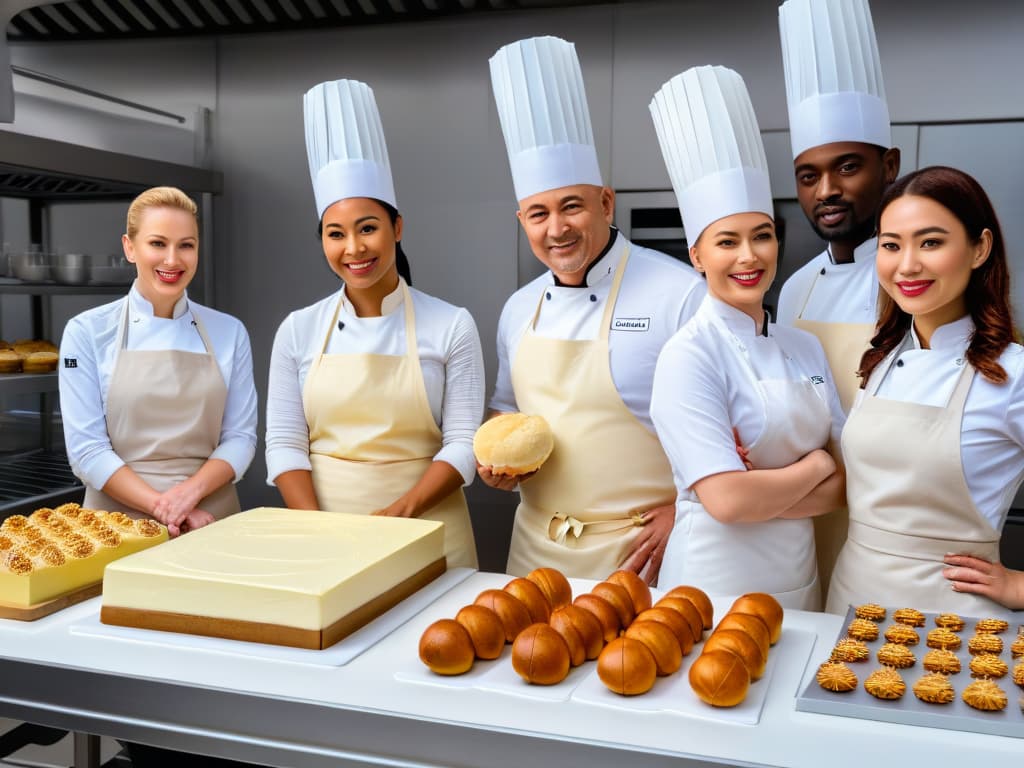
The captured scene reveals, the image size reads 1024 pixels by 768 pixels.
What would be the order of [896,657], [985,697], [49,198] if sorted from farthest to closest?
[49,198] → [896,657] → [985,697]

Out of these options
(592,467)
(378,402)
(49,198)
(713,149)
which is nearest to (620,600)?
(592,467)

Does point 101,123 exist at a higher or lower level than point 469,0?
lower

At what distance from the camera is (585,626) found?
1100 millimetres

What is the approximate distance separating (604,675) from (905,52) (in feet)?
8.21

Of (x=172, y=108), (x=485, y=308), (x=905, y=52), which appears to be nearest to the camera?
(x=905, y=52)

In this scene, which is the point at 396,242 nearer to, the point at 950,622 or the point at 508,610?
the point at 508,610

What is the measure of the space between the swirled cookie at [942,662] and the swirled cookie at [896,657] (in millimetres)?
16

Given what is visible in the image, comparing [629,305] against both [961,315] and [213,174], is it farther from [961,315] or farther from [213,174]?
[213,174]

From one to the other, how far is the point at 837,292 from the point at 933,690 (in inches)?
44.5

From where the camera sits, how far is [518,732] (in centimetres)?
92

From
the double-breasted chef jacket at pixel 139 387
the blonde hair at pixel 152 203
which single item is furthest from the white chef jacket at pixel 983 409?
the blonde hair at pixel 152 203

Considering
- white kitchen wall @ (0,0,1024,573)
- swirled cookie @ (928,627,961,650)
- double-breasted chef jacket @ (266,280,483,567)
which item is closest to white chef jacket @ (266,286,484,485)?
double-breasted chef jacket @ (266,280,483,567)

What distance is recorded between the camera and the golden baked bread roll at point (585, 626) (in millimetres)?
1092

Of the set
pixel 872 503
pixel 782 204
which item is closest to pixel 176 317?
pixel 872 503
